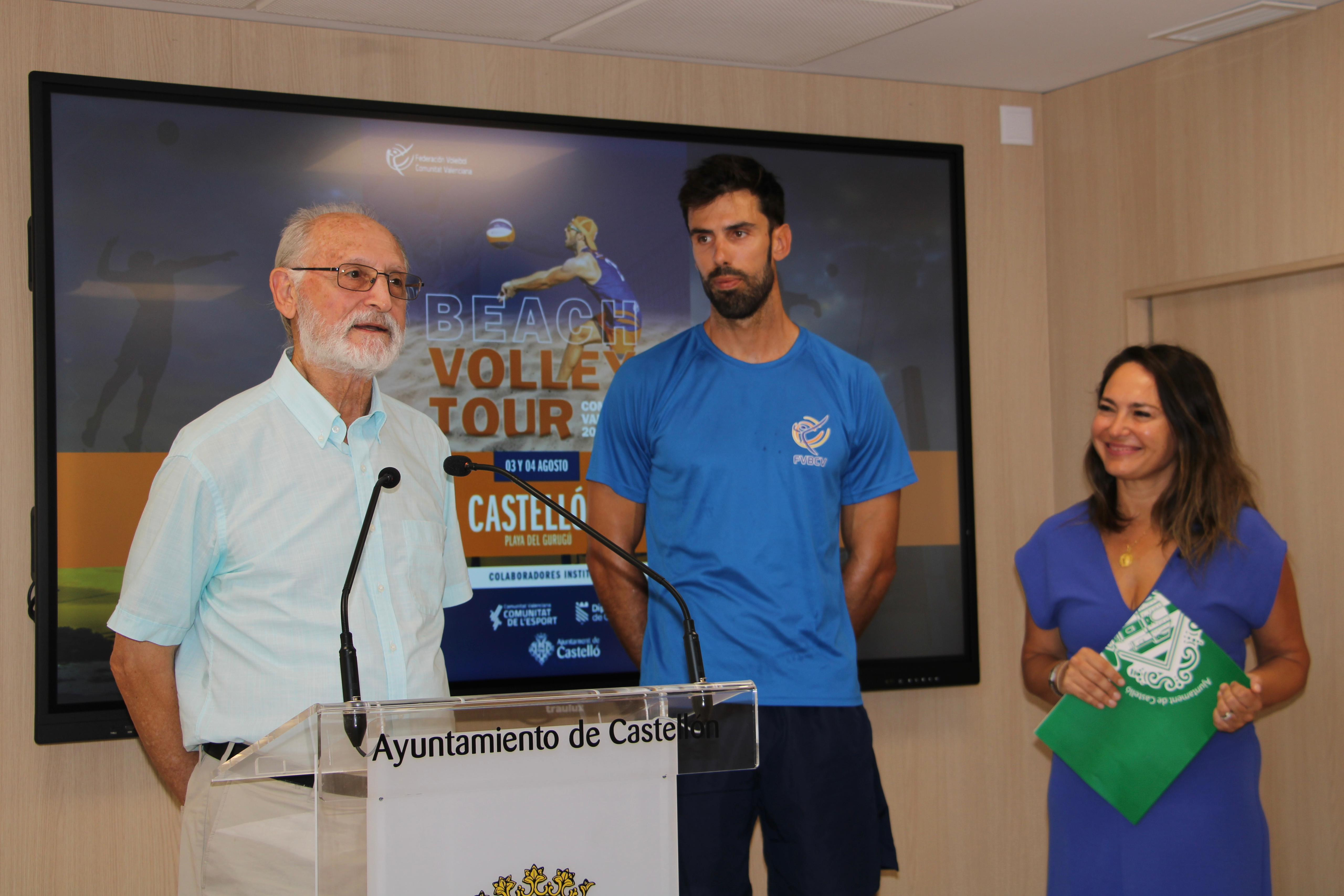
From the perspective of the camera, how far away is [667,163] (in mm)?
3807

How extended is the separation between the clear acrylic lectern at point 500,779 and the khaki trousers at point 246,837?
41 centimetres

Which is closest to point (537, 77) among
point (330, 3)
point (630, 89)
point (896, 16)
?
point (630, 89)

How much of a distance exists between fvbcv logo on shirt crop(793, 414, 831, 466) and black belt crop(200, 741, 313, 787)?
128 centimetres

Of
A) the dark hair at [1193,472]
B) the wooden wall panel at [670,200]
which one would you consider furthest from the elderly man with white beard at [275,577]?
the dark hair at [1193,472]

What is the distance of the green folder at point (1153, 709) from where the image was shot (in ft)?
7.79

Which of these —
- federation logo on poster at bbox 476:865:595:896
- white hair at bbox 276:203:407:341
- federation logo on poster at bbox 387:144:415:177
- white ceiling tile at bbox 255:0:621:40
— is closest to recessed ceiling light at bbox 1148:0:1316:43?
white ceiling tile at bbox 255:0:621:40

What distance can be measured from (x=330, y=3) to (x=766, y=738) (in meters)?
2.27

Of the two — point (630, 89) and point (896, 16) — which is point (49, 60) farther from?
point (896, 16)

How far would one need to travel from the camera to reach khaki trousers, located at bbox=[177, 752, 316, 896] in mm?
Answer: 1900

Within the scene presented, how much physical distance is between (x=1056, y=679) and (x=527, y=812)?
1.43m

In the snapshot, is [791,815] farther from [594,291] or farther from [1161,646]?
[594,291]

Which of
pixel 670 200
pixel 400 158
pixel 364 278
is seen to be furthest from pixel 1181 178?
pixel 364 278

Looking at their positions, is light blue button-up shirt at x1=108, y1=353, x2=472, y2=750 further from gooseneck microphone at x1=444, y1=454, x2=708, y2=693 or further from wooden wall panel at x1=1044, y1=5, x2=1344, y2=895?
wooden wall panel at x1=1044, y1=5, x2=1344, y2=895

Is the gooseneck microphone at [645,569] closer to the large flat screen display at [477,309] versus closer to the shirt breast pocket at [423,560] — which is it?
the shirt breast pocket at [423,560]
